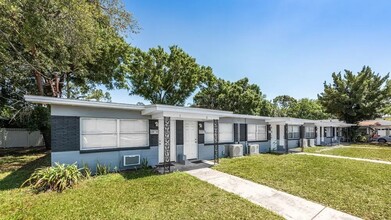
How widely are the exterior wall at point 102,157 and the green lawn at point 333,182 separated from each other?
3029 mm

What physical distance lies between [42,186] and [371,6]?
1388 centimetres

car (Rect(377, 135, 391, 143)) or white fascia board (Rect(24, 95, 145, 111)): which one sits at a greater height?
white fascia board (Rect(24, 95, 145, 111))

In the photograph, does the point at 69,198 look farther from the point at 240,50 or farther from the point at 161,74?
the point at 161,74

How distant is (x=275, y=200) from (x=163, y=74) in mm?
17447

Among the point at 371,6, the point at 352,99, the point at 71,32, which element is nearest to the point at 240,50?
the point at 371,6

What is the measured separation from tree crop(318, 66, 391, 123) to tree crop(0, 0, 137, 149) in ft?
81.9

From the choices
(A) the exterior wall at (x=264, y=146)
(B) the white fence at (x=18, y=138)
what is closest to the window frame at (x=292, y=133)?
(A) the exterior wall at (x=264, y=146)

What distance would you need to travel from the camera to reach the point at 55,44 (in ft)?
28.7

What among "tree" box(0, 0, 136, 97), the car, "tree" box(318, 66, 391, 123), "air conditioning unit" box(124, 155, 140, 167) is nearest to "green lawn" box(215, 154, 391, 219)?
"air conditioning unit" box(124, 155, 140, 167)

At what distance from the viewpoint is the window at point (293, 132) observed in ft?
54.0

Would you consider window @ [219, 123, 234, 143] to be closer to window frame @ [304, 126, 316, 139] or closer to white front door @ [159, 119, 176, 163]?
white front door @ [159, 119, 176, 163]

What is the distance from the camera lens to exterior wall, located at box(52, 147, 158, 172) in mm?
6891

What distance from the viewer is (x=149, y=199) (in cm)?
515

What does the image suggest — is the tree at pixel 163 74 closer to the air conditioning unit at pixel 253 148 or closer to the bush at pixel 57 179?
the air conditioning unit at pixel 253 148
